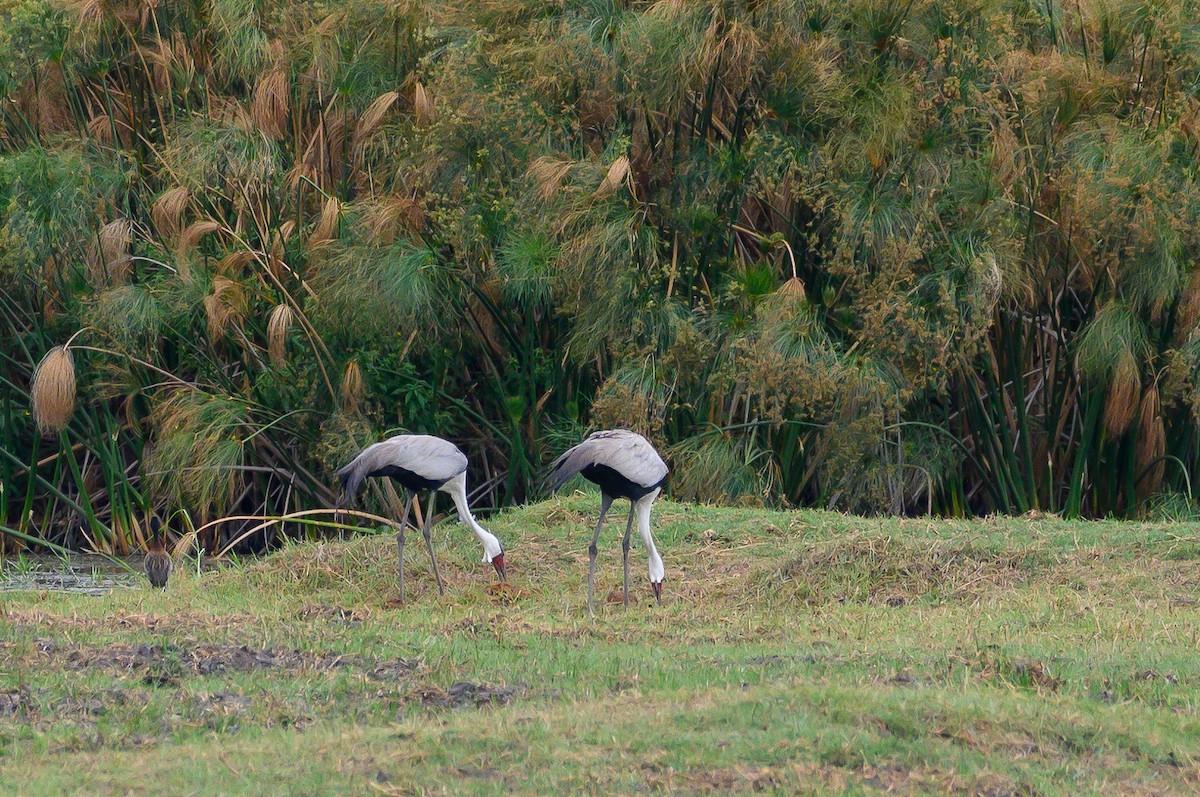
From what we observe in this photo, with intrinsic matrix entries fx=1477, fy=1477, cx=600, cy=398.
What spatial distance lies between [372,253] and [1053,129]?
18.3 feet

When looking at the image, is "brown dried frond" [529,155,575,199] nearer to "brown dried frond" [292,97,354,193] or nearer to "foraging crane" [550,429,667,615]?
"brown dried frond" [292,97,354,193]

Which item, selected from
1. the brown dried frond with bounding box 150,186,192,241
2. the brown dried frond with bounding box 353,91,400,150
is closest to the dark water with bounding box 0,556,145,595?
the brown dried frond with bounding box 150,186,192,241

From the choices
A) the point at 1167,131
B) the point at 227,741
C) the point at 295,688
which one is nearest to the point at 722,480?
the point at 1167,131

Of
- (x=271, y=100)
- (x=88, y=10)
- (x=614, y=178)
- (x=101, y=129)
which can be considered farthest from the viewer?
(x=101, y=129)

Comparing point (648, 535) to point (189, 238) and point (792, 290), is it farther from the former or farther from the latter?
point (189, 238)

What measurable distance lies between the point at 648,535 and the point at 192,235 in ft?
16.5

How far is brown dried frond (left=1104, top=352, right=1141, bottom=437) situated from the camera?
37.1 ft

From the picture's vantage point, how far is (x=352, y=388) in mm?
12031

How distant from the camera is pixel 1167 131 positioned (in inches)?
439

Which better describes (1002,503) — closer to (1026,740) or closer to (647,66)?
(647,66)

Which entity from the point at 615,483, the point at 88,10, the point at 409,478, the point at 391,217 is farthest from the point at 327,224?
the point at 615,483

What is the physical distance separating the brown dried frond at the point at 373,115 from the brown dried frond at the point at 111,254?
210cm

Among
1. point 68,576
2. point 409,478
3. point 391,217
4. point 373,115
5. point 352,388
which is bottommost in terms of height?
point 68,576

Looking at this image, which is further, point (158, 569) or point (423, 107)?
point (423, 107)
